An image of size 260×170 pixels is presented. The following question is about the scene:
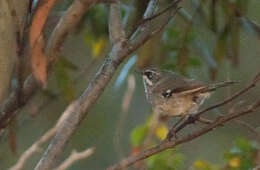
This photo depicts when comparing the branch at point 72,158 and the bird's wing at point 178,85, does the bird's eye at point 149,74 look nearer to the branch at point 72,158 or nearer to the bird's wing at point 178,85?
the bird's wing at point 178,85

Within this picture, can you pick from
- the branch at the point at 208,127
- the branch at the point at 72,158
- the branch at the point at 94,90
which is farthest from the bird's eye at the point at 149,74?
the branch at the point at 72,158

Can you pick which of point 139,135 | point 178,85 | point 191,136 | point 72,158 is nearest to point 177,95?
point 178,85

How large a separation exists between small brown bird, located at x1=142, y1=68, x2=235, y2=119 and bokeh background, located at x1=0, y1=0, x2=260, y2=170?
0.40 ft

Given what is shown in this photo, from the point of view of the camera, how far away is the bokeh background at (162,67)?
9.00 feet

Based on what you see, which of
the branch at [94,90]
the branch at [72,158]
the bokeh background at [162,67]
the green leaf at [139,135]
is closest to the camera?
the branch at [72,158]

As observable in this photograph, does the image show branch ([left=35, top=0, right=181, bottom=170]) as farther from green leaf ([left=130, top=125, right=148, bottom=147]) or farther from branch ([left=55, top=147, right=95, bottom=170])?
green leaf ([left=130, top=125, right=148, bottom=147])

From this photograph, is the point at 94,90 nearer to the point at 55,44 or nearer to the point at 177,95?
the point at 55,44

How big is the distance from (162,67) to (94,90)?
143cm

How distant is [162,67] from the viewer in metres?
3.44

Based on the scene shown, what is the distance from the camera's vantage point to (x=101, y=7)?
371 cm

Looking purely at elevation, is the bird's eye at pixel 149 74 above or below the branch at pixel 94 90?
below

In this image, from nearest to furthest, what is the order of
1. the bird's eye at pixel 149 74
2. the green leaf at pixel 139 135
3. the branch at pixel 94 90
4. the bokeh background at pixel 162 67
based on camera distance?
the branch at pixel 94 90 → the green leaf at pixel 139 135 → the bokeh background at pixel 162 67 → the bird's eye at pixel 149 74

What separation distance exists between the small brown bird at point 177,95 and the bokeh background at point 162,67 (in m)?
0.12

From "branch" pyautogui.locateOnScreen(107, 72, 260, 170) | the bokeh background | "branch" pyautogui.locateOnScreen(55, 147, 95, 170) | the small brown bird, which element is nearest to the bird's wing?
the small brown bird
